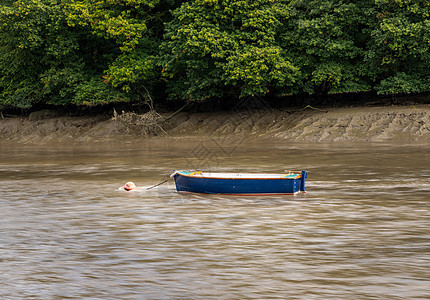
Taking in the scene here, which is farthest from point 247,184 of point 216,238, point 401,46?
point 401,46

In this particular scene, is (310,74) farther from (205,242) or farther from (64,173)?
(205,242)

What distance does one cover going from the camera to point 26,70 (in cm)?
6266

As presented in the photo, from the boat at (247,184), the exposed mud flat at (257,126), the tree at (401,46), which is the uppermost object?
the tree at (401,46)

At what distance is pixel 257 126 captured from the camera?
52656mm

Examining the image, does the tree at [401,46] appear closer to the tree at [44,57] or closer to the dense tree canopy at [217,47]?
the dense tree canopy at [217,47]

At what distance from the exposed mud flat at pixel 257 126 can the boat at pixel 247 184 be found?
24075mm

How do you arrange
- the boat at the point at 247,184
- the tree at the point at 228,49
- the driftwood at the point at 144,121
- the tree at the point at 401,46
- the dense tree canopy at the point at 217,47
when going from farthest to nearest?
1. the driftwood at the point at 144,121
2. the tree at the point at 228,49
3. the dense tree canopy at the point at 217,47
4. the tree at the point at 401,46
5. the boat at the point at 247,184

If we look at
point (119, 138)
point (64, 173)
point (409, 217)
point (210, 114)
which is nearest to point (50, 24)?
point (119, 138)

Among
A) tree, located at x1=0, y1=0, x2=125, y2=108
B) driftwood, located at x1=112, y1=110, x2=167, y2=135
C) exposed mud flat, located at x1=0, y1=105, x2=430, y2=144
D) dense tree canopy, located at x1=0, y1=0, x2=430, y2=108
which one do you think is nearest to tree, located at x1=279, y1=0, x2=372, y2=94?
dense tree canopy, located at x1=0, y1=0, x2=430, y2=108

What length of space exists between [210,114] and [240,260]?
44208 mm

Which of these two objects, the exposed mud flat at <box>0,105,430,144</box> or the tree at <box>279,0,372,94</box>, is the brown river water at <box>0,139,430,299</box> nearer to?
the exposed mud flat at <box>0,105,430,144</box>

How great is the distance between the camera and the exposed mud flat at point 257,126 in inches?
1826

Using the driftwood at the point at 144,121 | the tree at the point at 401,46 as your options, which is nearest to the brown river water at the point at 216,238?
the tree at the point at 401,46

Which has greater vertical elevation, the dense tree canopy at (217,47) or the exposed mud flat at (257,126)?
the dense tree canopy at (217,47)
